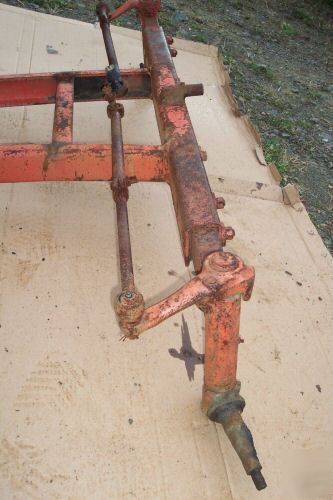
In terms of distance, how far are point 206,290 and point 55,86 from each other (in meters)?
1.31

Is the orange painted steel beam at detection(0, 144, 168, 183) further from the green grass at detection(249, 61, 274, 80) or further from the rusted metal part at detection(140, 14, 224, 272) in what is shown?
the green grass at detection(249, 61, 274, 80)

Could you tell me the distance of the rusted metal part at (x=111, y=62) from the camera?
1.76 metres

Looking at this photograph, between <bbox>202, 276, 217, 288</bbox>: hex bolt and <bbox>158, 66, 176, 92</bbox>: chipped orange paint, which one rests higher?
<bbox>158, 66, 176, 92</bbox>: chipped orange paint

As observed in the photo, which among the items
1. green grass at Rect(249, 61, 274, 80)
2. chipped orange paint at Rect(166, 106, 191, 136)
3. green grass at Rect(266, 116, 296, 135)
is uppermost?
chipped orange paint at Rect(166, 106, 191, 136)

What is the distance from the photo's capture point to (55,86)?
195 cm

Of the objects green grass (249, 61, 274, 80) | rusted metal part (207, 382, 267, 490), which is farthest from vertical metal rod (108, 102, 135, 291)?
green grass (249, 61, 274, 80)

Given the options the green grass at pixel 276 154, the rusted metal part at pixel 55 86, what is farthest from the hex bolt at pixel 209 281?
the green grass at pixel 276 154

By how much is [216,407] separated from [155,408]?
1.03 feet

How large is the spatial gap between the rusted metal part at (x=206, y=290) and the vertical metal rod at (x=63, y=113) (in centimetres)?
82

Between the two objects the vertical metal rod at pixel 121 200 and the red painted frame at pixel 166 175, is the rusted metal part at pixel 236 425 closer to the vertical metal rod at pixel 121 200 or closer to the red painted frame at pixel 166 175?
the red painted frame at pixel 166 175

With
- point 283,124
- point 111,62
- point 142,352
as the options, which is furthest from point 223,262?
point 283,124

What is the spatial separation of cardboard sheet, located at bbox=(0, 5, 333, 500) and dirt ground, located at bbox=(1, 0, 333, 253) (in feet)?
1.80

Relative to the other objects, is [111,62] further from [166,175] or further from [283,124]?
[283,124]

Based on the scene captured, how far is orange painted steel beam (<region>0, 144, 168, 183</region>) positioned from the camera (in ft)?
5.00
